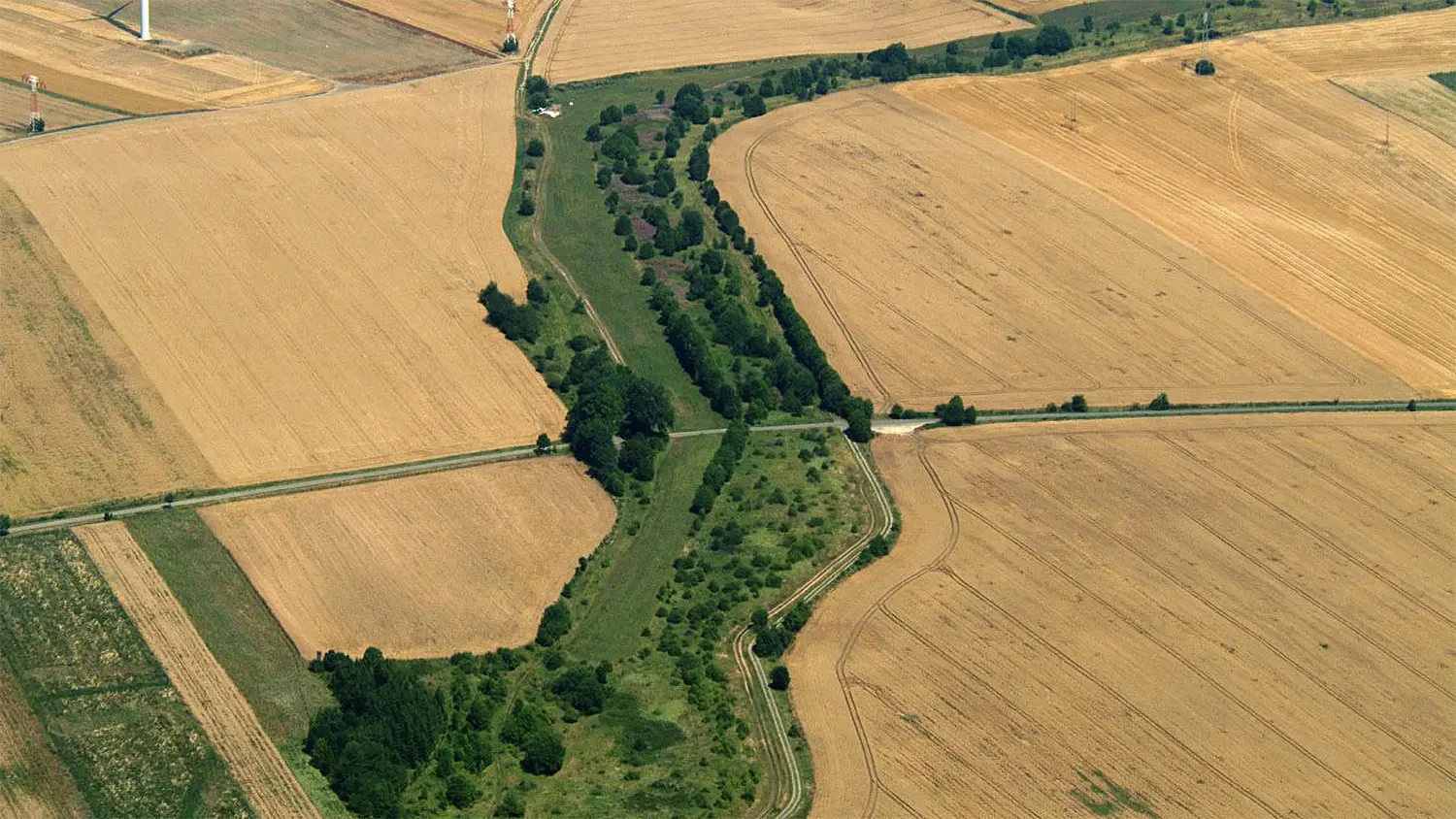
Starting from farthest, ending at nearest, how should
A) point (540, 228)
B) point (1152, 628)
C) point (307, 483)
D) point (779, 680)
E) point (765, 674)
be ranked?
1. point (540, 228)
2. point (307, 483)
3. point (1152, 628)
4. point (765, 674)
5. point (779, 680)

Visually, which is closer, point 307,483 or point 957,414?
point 307,483

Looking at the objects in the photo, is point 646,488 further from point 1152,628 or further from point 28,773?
point 28,773

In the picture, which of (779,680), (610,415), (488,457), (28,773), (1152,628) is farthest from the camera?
(610,415)

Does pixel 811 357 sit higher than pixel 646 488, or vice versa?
pixel 811 357

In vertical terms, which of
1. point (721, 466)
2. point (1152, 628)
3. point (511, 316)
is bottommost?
point (721, 466)

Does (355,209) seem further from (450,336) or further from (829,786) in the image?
(829,786)

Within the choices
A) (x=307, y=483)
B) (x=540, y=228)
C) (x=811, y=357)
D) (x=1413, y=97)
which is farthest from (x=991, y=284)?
(x=1413, y=97)
